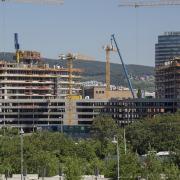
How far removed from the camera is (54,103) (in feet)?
432

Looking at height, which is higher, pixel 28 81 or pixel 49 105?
pixel 28 81

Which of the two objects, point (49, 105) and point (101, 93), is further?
point (101, 93)

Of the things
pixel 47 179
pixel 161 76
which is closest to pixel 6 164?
pixel 47 179

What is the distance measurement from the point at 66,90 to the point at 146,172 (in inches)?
4375

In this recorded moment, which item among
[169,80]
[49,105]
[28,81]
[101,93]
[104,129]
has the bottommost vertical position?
[104,129]

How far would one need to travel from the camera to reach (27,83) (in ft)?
472

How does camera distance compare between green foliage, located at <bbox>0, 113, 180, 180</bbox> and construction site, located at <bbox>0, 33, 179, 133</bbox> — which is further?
construction site, located at <bbox>0, 33, 179, 133</bbox>

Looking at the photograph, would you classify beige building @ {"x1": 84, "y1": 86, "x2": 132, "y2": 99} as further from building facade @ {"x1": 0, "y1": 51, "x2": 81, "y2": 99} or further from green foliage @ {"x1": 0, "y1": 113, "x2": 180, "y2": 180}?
green foliage @ {"x1": 0, "y1": 113, "x2": 180, "y2": 180}

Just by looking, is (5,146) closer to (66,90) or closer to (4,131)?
(4,131)

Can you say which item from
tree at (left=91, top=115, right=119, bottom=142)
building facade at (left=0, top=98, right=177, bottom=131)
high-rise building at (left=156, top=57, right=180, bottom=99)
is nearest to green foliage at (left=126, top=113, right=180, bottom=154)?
tree at (left=91, top=115, right=119, bottom=142)

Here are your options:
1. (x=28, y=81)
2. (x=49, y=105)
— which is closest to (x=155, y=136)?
(x=49, y=105)

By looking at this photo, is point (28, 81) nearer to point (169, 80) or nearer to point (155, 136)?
point (169, 80)

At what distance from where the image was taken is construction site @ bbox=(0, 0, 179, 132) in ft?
421

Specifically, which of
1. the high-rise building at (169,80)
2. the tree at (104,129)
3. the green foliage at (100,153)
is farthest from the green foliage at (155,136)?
the high-rise building at (169,80)
